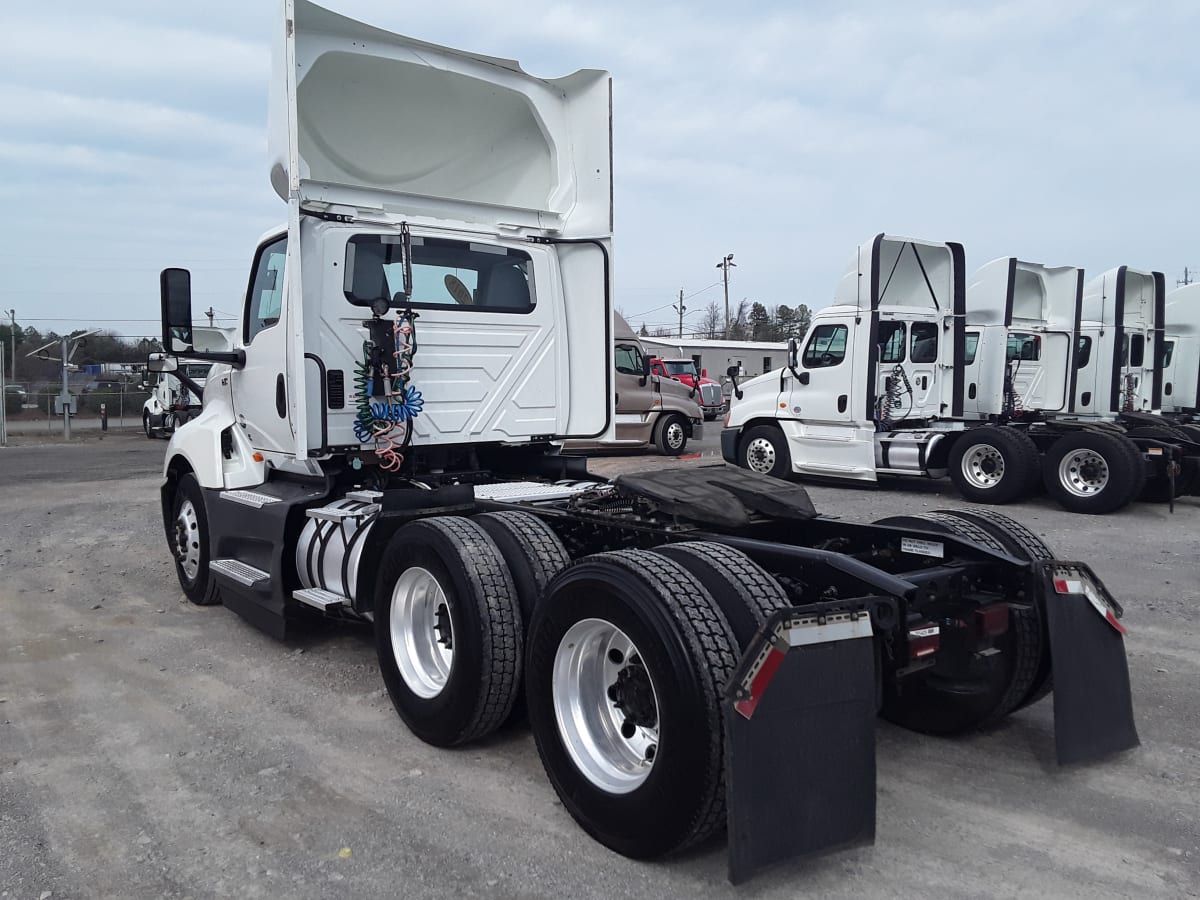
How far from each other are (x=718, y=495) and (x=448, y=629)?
1.38 m

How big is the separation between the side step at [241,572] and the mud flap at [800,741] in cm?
364

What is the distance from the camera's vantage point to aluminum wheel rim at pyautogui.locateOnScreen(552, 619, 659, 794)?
10.4 feet

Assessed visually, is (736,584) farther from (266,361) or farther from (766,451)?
(766,451)

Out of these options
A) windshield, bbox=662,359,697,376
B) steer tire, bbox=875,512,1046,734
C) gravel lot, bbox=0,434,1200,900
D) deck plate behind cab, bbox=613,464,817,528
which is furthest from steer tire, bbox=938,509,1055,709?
windshield, bbox=662,359,697,376

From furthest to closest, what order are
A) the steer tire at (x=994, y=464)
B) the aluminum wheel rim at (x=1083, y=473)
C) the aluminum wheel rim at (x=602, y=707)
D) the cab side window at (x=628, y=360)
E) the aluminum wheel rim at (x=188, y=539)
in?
the cab side window at (x=628, y=360) < the steer tire at (x=994, y=464) < the aluminum wheel rim at (x=1083, y=473) < the aluminum wheel rim at (x=188, y=539) < the aluminum wheel rim at (x=602, y=707)

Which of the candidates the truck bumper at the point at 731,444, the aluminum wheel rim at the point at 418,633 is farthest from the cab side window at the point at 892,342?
the aluminum wheel rim at the point at 418,633

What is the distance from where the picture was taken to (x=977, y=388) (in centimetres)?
1415

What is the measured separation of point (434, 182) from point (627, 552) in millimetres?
3638

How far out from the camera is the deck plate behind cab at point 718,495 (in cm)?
396

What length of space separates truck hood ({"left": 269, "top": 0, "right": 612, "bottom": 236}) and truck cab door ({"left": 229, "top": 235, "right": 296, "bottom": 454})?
53cm

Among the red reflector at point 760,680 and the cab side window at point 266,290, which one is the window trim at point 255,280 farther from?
the red reflector at point 760,680

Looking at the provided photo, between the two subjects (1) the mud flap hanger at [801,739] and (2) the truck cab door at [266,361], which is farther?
(2) the truck cab door at [266,361]

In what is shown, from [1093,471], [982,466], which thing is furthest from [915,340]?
[1093,471]

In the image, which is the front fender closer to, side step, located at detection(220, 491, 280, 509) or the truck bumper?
side step, located at detection(220, 491, 280, 509)
